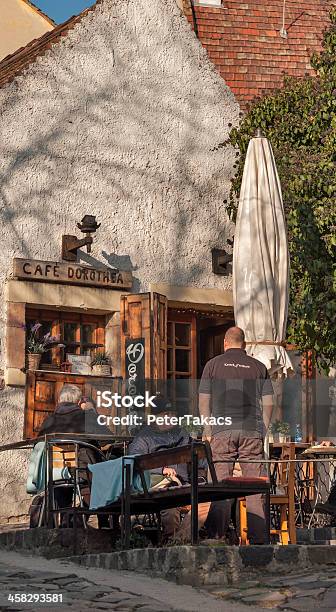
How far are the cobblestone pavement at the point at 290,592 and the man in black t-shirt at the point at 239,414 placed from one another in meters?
1.20

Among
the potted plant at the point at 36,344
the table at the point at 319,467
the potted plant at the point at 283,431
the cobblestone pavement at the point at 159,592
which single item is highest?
the potted plant at the point at 36,344

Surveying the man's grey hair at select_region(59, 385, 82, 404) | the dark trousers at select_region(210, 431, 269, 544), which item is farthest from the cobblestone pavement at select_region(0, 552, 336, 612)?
the man's grey hair at select_region(59, 385, 82, 404)

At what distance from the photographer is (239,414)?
8.57m

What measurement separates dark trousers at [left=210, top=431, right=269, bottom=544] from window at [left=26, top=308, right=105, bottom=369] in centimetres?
526

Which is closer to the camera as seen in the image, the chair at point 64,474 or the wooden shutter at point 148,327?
the chair at point 64,474

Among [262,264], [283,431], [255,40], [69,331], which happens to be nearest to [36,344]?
[69,331]

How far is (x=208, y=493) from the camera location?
7.87 metres

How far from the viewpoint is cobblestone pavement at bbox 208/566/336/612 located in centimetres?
651

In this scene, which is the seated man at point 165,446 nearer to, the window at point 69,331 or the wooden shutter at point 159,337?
the wooden shutter at point 159,337

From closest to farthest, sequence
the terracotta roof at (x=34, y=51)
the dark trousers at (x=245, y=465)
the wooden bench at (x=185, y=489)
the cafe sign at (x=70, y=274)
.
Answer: the wooden bench at (x=185, y=489) < the dark trousers at (x=245, y=465) < the cafe sign at (x=70, y=274) < the terracotta roof at (x=34, y=51)

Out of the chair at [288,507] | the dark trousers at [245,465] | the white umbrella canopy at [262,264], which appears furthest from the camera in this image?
the white umbrella canopy at [262,264]

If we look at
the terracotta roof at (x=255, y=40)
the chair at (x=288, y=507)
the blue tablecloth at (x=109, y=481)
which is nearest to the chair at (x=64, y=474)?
the blue tablecloth at (x=109, y=481)

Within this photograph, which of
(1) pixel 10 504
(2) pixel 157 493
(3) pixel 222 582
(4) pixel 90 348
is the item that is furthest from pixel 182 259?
(3) pixel 222 582

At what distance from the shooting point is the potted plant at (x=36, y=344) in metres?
13.2
